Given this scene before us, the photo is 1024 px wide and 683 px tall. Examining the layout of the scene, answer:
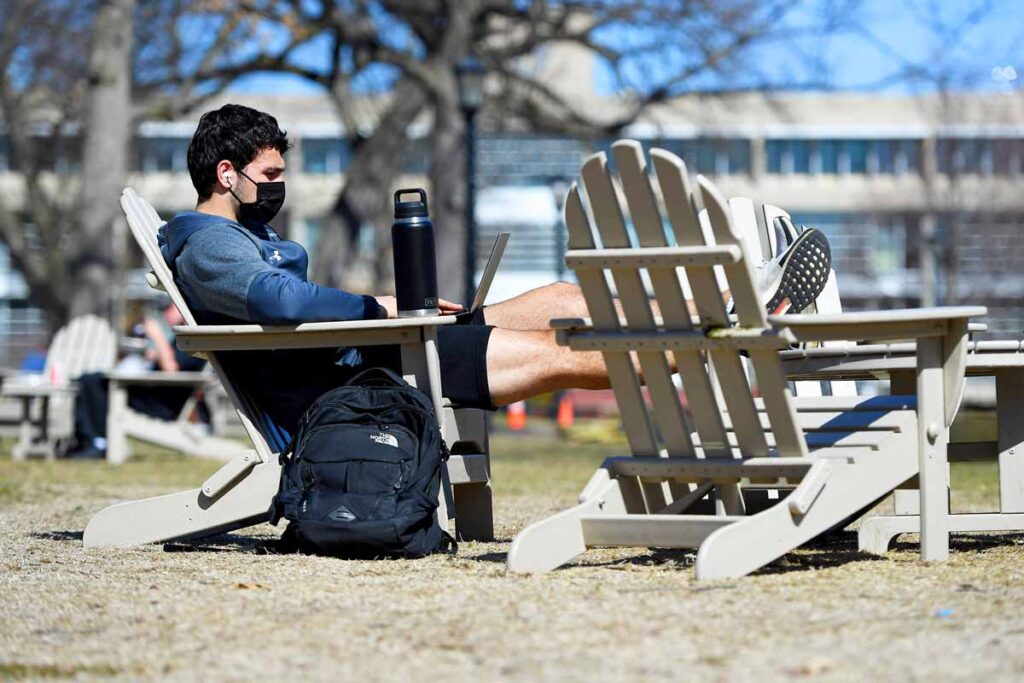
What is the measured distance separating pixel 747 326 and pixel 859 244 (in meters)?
57.0

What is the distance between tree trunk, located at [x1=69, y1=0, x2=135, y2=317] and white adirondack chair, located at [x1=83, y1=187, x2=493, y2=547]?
507 inches

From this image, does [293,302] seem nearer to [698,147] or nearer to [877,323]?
[877,323]

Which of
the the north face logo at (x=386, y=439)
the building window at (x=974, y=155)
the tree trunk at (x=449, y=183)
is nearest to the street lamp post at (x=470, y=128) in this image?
the tree trunk at (x=449, y=183)

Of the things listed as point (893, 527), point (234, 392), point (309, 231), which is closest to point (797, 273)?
point (893, 527)

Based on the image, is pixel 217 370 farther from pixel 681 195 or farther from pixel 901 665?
pixel 901 665

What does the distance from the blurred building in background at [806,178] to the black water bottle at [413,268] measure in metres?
1.87

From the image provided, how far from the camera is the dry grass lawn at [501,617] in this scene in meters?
2.90

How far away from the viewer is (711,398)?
4.29m

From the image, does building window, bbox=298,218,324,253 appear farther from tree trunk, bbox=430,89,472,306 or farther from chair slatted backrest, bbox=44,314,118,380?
chair slatted backrest, bbox=44,314,118,380

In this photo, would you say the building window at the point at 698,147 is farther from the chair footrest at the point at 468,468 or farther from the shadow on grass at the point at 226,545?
the chair footrest at the point at 468,468

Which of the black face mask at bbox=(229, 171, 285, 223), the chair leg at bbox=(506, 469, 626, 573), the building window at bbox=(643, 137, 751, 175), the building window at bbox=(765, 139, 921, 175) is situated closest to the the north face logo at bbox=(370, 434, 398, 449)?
the chair leg at bbox=(506, 469, 626, 573)

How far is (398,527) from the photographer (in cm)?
451

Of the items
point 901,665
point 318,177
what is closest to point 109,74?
point 901,665

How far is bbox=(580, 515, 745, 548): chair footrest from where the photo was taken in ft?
13.5
